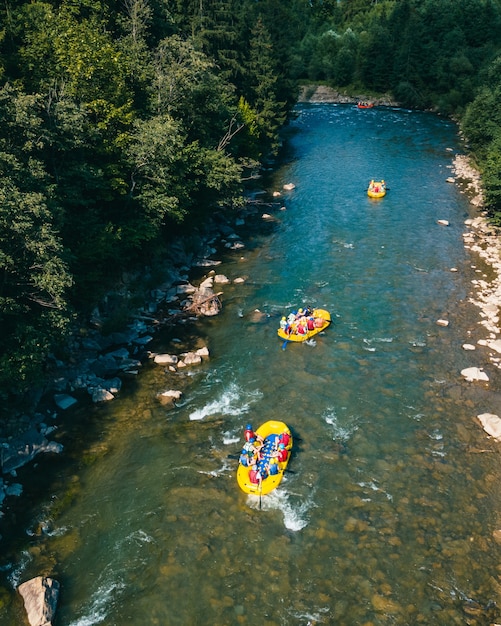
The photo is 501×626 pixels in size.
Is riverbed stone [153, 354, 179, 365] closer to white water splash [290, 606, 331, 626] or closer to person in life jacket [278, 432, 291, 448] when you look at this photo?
person in life jacket [278, 432, 291, 448]

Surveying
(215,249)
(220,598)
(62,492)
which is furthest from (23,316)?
(215,249)

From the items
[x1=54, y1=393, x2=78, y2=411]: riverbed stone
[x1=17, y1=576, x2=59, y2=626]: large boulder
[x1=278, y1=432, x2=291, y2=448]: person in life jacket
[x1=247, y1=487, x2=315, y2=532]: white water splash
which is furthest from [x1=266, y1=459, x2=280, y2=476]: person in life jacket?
[x1=54, y1=393, x2=78, y2=411]: riverbed stone

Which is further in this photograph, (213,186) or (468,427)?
(213,186)

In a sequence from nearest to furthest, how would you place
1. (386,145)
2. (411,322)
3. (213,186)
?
(411,322), (213,186), (386,145)

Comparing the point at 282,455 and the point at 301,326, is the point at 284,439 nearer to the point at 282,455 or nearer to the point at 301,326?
the point at 282,455

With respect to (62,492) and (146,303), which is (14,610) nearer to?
(62,492)

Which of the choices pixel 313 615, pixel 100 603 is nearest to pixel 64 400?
pixel 100 603
